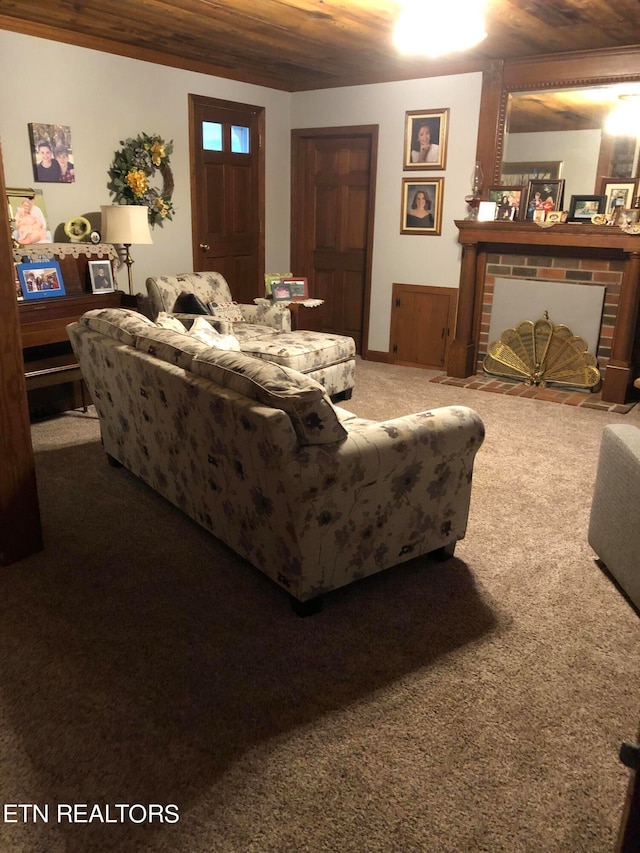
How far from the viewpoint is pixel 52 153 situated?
4.55 m

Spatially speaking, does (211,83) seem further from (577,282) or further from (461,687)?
(461,687)

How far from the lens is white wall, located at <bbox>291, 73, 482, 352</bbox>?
546 cm

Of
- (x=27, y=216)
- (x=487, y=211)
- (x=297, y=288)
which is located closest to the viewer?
(x=27, y=216)

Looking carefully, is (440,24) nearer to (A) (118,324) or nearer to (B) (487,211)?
(B) (487,211)

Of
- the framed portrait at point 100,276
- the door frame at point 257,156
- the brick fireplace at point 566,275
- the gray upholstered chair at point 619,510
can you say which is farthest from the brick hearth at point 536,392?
the framed portrait at point 100,276

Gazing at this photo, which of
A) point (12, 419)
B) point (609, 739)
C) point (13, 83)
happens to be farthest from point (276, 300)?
point (609, 739)

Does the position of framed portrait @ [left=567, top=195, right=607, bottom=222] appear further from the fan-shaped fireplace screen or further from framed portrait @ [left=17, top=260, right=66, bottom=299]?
framed portrait @ [left=17, top=260, right=66, bottom=299]

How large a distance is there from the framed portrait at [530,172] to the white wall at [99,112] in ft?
7.29

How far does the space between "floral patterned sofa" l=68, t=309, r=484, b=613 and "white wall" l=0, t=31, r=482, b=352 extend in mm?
2371

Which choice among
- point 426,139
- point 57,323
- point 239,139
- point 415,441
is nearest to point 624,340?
point 426,139

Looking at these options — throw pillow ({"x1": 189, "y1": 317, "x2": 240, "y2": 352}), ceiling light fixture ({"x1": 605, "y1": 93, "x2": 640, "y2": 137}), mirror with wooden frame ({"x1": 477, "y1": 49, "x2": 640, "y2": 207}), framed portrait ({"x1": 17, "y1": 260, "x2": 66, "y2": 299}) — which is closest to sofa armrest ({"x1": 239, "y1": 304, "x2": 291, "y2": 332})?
framed portrait ({"x1": 17, "y1": 260, "x2": 66, "y2": 299})

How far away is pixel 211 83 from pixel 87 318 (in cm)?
316

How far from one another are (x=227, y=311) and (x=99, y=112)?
1.61 m

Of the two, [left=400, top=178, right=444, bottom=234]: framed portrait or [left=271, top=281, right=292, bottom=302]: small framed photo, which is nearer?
[left=271, top=281, right=292, bottom=302]: small framed photo
